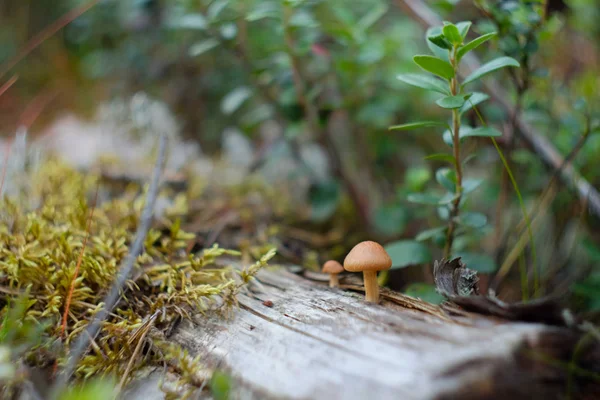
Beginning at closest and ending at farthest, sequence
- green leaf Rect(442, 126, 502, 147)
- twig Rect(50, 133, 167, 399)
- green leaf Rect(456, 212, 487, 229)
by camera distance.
→ twig Rect(50, 133, 167, 399), green leaf Rect(442, 126, 502, 147), green leaf Rect(456, 212, 487, 229)

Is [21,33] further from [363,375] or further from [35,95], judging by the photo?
[363,375]

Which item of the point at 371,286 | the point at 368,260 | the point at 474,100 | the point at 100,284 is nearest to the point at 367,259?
the point at 368,260

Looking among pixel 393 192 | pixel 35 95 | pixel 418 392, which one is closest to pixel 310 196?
pixel 393 192

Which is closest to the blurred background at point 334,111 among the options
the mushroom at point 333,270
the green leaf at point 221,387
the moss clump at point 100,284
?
the mushroom at point 333,270

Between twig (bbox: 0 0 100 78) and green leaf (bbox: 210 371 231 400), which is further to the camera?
twig (bbox: 0 0 100 78)

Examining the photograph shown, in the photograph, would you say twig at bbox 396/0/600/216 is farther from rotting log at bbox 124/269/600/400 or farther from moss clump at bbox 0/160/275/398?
moss clump at bbox 0/160/275/398


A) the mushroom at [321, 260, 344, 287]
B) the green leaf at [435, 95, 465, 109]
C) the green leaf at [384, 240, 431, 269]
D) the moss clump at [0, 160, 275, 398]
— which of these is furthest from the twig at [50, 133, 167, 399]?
the green leaf at [435, 95, 465, 109]

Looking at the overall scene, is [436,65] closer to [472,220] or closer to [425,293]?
[472,220]
